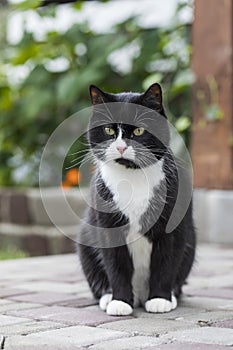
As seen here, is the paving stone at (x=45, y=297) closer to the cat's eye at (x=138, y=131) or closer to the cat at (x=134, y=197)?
the cat at (x=134, y=197)

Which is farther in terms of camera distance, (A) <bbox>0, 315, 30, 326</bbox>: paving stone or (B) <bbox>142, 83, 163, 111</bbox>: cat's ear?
(B) <bbox>142, 83, 163, 111</bbox>: cat's ear

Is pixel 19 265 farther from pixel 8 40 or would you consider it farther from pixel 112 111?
pixel 8 40

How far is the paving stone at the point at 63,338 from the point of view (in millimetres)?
1688

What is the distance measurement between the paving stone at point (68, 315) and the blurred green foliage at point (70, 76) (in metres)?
2.65

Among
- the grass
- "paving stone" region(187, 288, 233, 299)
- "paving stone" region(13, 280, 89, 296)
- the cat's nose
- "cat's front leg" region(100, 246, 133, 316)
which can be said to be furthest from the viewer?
the grass

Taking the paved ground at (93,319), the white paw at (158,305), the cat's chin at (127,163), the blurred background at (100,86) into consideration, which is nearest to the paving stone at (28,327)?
the paved ground at (93,319)

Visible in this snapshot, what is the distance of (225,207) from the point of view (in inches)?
156

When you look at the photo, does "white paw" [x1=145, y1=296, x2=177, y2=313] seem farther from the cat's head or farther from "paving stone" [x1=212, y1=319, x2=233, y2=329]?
the cat's head

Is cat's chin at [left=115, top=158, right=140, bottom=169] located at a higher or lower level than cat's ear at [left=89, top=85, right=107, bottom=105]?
lower

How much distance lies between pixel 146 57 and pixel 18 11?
1.11 metres

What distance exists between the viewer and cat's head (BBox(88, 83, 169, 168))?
2.13 meters

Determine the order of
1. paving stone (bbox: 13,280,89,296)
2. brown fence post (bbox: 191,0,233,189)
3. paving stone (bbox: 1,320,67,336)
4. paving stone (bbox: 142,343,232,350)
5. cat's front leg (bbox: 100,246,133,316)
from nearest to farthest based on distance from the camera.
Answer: paving stone (bbox: 142,343,232,350)
paving stone (bbox: 1,320,67,336)
cat's front leg (bbox: 100,246,133,316)
paving stone (bbox: 13,280,89,296)
brown fence post (bbox: 191,0,233,189)

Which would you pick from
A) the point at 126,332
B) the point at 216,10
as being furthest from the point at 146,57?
the point at 126,332

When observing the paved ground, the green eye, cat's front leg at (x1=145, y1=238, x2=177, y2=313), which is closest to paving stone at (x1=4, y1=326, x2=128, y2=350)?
the paved ground
